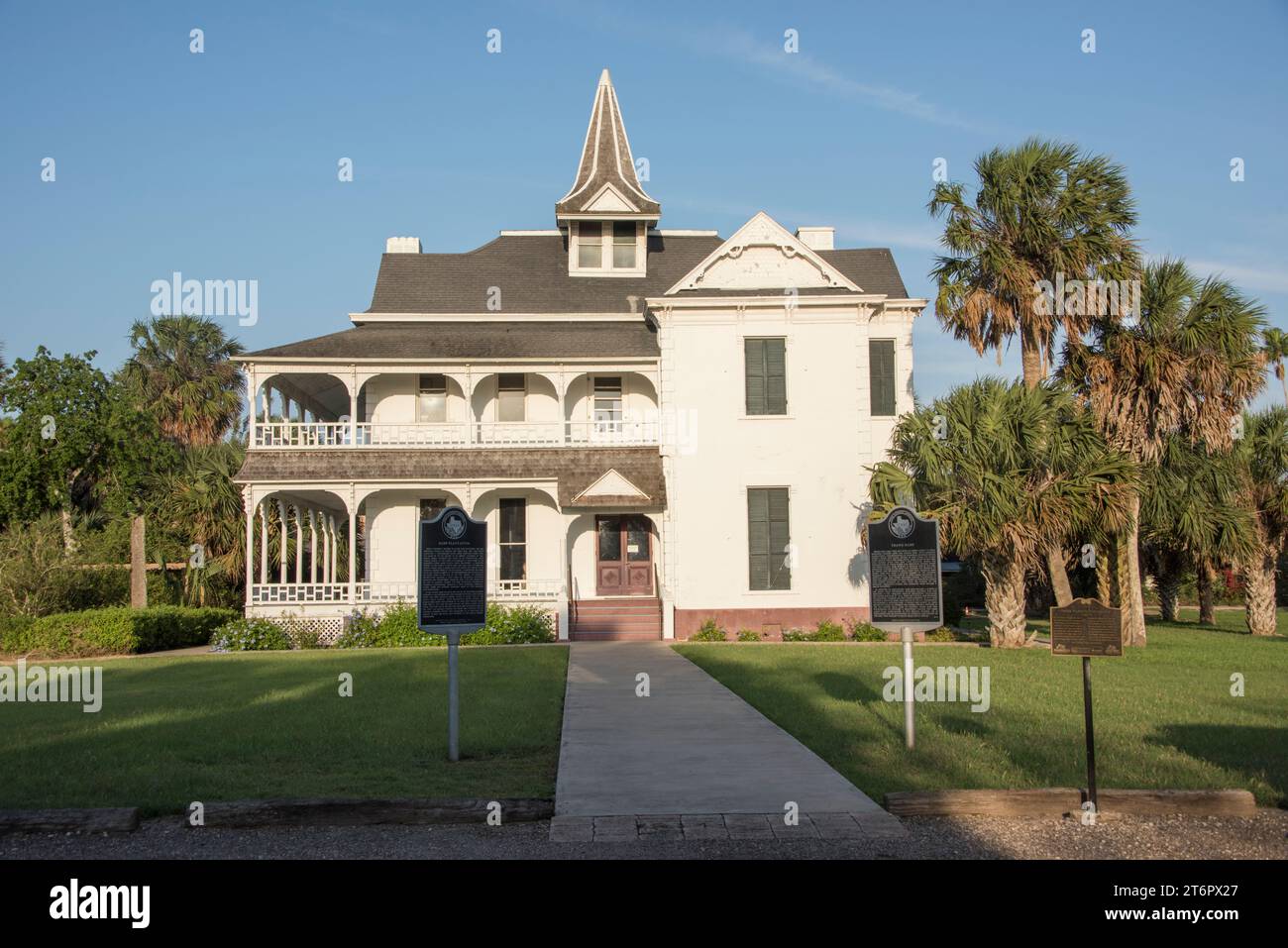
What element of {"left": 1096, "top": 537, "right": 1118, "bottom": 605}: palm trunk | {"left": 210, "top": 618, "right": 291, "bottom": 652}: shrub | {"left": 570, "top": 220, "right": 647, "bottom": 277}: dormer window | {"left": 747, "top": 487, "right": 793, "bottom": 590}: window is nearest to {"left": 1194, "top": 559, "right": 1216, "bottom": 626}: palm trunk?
{"left": 1096, "top": 537, "right": 1118, "bottom": 605}: palm trunk

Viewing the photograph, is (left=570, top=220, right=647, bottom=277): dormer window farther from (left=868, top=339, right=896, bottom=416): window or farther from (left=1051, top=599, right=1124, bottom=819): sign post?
(left=1051, top=599, right=1124, bottom=819): sign post

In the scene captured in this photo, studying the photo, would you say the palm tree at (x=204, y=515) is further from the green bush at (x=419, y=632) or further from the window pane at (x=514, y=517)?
the window pane at (x=514, y=517)

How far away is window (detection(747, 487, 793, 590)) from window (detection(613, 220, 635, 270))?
30.9 feet

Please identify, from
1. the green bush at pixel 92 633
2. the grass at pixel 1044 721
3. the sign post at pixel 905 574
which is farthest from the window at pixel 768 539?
the sign post at pixel 905 574

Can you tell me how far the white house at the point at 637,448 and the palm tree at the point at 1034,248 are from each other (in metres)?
2.93

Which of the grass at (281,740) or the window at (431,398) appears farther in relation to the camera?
the window at (431,398)

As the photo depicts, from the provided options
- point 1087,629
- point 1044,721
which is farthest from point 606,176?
point 1087,629

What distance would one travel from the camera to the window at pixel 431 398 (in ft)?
96.7

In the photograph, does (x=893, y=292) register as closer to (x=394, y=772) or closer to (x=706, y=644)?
(x=706, y=644)

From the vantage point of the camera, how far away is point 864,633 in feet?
86.1

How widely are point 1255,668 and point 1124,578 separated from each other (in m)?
6.92
